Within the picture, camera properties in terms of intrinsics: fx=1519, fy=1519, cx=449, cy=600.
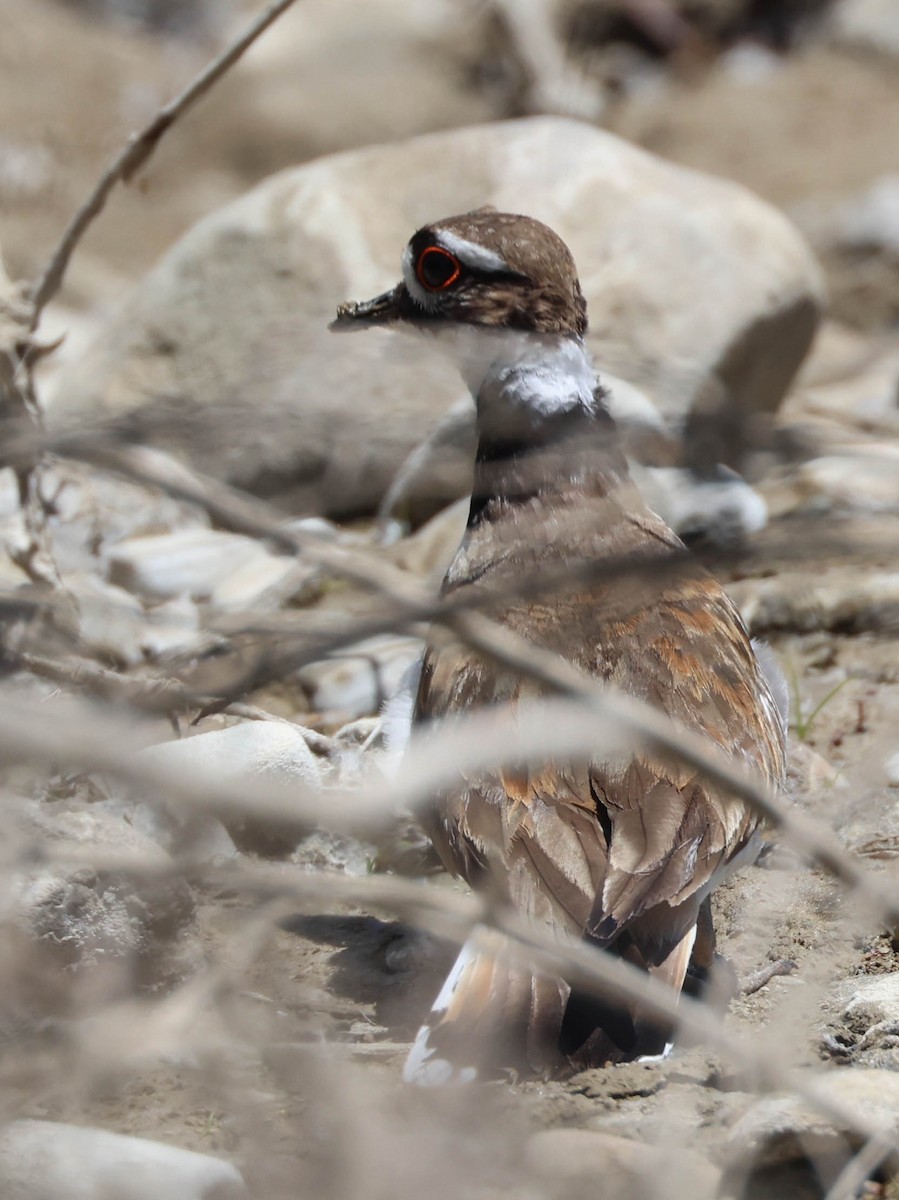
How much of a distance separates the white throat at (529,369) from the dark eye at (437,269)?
127mm

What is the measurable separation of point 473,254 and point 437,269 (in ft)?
0.41

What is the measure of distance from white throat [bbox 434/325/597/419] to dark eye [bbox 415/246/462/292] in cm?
13

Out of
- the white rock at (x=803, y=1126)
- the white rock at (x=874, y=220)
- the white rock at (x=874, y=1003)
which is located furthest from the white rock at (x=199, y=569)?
the white rock at (x=874, y=220)

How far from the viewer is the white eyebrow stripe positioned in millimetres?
3977

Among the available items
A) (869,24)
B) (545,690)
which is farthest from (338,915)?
(869,24)

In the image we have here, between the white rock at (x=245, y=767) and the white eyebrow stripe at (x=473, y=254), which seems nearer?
the white rock at (x=245, y=767)

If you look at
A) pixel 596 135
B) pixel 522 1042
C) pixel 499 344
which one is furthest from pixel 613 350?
pixel 522 1042

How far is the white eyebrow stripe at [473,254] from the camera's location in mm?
3977

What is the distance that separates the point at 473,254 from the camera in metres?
3.99

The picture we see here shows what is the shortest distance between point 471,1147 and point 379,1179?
1.22 ft

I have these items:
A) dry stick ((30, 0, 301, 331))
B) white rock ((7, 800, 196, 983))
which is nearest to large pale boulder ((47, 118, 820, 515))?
dry stick ((30, 0, 301, 331))

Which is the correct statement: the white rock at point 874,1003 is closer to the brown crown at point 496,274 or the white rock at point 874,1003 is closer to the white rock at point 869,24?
the brown crown at point 496,274

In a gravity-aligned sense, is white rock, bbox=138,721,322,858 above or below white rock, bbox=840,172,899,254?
above

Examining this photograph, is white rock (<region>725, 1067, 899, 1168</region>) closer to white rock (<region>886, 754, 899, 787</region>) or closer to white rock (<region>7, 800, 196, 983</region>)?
white rock (<region>7, 800, 196, 983</region>)
